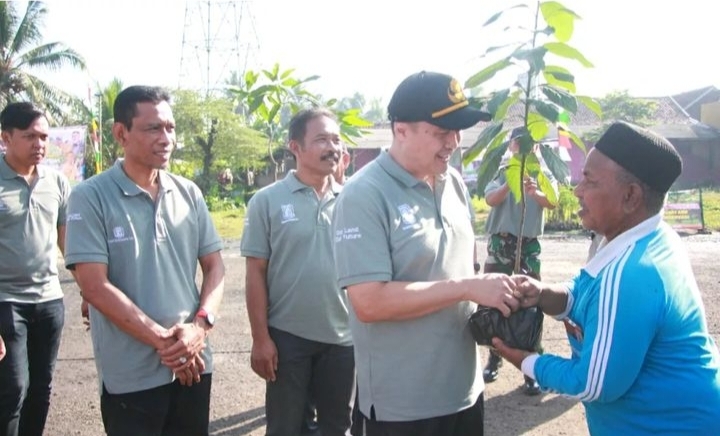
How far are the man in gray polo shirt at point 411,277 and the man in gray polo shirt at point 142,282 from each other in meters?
0.89

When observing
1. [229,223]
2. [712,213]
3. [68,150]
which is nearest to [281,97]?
[68,150]

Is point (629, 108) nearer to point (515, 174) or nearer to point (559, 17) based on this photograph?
point (515, 174)

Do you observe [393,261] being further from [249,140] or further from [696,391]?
[249,140]

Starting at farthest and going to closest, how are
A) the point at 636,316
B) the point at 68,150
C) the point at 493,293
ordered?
1. the point at 68,150
2. the point at 493,293
3. the point at 636,316

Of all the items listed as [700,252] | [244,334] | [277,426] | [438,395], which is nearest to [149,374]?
[277,426]

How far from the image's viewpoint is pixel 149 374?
9.16 feet

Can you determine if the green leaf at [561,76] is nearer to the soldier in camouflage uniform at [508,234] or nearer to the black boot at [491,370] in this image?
the soldier in camouflage uniform at [508,234]

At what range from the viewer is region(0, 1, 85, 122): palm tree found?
26.5m

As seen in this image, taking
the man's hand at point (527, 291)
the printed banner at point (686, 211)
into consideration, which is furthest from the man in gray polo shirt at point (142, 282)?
the printed banner at point (686, 211)

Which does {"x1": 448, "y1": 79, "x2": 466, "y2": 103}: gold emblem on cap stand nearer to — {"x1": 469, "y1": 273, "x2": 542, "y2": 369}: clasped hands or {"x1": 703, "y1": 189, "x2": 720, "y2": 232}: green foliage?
{"x1": 469, "y1": 273, "x2": 542, "y2": 369}: clasped hands

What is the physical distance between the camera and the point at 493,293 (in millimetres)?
2180

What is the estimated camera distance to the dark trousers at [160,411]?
277 centimetres

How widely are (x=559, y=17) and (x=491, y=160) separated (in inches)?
26.7

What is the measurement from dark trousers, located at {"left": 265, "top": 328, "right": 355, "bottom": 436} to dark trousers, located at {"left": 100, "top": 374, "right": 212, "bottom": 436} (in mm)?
445
